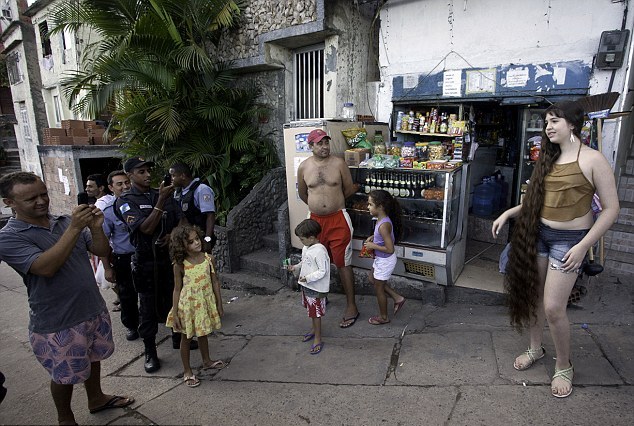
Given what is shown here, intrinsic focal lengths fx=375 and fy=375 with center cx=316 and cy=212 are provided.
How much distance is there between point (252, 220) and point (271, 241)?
0.49 metres

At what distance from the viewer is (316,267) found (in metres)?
3.68

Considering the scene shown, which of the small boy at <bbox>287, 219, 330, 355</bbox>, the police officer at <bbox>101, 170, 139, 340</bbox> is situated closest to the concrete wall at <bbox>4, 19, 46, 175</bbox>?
the police officer at <bbox>101, 170, 139, 340</bbox>

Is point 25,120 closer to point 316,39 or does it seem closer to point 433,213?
point 316,39

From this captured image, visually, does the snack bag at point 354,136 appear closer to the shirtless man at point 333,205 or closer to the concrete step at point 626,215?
the shirtless man at point 333,205

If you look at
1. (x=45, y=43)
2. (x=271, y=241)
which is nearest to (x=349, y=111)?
(x=271, y=241)

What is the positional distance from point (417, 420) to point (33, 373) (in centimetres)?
388

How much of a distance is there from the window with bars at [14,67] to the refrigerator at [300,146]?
15765 millimetres

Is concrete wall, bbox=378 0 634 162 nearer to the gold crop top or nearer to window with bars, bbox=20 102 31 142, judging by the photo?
the gold crop top

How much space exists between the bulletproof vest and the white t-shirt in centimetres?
149

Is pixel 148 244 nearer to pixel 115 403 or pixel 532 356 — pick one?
pixel 115 403

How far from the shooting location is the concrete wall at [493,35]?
4.22 m

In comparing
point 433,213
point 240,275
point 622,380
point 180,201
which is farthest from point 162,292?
point 622,380

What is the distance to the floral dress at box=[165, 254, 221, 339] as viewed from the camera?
3256 mm

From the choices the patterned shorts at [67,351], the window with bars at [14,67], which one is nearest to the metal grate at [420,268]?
the patterned shorts at [67,351]
